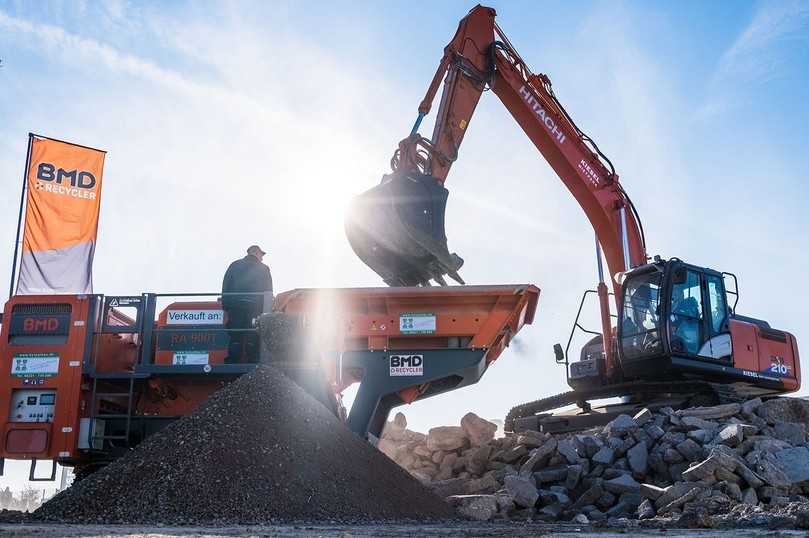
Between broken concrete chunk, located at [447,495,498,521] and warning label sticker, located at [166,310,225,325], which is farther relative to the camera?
warning label sticker, located at [166,310,225,325]

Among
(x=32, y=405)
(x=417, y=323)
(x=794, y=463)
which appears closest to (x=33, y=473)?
(x=32, y=405)

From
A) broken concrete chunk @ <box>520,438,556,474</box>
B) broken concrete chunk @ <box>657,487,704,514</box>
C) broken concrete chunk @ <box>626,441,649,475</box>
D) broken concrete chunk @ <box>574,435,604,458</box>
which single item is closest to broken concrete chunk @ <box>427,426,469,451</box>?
broken concrete chunk @ <box>520,438,556,474</box>

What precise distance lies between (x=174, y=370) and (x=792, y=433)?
7.48 meters

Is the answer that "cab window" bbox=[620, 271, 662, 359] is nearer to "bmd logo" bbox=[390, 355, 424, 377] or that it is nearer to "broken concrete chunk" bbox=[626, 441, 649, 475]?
"broken concrete chunk" bbox=[626, 441, 649, 475]

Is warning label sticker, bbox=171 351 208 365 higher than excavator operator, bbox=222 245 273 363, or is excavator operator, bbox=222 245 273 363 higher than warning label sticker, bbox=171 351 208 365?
excavator operator, bbox=222 245 273 363

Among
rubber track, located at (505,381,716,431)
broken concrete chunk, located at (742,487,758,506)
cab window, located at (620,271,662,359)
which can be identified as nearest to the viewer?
broken concrete chunk, located at (742,487,758,506)

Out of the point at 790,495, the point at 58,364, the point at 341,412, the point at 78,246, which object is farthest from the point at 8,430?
the point at 790,495

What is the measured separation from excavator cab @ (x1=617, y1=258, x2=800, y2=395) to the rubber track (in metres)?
0.17

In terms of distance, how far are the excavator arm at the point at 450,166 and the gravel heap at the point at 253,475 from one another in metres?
3.01

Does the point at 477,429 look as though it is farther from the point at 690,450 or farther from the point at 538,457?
the point at 690,450

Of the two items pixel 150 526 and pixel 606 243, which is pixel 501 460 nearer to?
pixel 606 243

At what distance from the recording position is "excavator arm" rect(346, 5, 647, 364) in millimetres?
10984

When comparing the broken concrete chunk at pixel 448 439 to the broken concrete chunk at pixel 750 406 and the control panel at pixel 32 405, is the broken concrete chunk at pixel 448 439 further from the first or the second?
the control panel at pixel 32 405

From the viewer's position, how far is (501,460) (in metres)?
11.1
